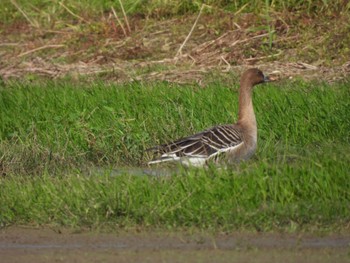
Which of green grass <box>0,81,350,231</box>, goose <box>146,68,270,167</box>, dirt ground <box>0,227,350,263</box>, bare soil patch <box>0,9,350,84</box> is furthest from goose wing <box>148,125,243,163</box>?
bare soil patch <box>0,9,350,84</box>

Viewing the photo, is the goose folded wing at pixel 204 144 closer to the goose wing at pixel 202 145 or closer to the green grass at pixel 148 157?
the goose wing at pixel 202 145

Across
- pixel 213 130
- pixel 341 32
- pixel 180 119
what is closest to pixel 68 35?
pixel 341 32

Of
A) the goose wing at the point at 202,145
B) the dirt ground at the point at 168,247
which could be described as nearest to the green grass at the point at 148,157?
the dirt ground at the point at 168,247

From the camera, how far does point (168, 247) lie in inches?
279

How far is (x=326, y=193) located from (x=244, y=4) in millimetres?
8263

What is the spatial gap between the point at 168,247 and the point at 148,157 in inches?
114

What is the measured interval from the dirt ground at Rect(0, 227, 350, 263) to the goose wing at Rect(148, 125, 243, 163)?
73.6 inches

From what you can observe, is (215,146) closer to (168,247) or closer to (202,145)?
(202,145)

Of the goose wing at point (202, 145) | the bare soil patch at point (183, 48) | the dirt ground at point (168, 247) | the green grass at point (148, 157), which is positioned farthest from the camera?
the bare soil patch at point (183, 48)

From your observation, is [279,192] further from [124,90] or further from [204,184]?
[124,90]

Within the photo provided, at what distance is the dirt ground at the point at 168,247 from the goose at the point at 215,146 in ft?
5.83

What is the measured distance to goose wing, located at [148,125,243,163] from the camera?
924cm

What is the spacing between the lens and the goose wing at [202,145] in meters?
9.24

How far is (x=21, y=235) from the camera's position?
757cm
